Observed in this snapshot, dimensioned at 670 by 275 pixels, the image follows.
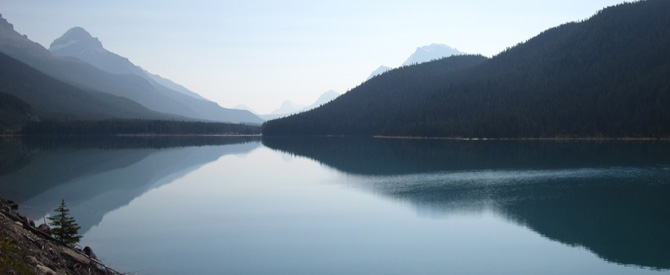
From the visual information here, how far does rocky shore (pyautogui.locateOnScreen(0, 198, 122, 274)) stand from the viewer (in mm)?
11938

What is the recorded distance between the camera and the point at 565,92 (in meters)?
149

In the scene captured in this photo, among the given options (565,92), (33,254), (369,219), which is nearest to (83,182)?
(369,219)

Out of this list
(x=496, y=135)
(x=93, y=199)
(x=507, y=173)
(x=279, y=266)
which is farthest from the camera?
(x=496, y=135)

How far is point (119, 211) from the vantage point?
1251 inches

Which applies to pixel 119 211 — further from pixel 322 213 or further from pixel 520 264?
pixel 520 264

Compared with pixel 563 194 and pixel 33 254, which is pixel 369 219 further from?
pixel 33 254

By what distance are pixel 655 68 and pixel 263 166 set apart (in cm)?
12458

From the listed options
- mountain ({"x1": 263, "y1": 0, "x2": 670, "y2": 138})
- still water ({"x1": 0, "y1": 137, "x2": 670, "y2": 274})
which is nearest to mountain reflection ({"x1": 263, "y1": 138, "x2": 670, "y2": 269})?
still water ({"x1": 0, "y1": 137, "x2": 670, "y2": 274})

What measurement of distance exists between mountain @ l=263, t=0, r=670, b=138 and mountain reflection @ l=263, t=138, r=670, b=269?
Answer: 222 ft

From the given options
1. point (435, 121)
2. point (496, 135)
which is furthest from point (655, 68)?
point (435, 121)

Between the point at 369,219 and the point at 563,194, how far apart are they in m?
17.4

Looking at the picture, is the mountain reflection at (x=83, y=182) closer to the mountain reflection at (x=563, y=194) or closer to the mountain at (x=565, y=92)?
Result: the mountain reflection at (x=563, y=194)

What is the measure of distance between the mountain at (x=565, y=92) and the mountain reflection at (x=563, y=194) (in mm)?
67590

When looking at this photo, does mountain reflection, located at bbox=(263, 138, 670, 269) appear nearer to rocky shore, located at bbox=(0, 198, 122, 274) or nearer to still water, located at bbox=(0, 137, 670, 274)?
still water, located at bbox=(0, 137, 670, 274)
